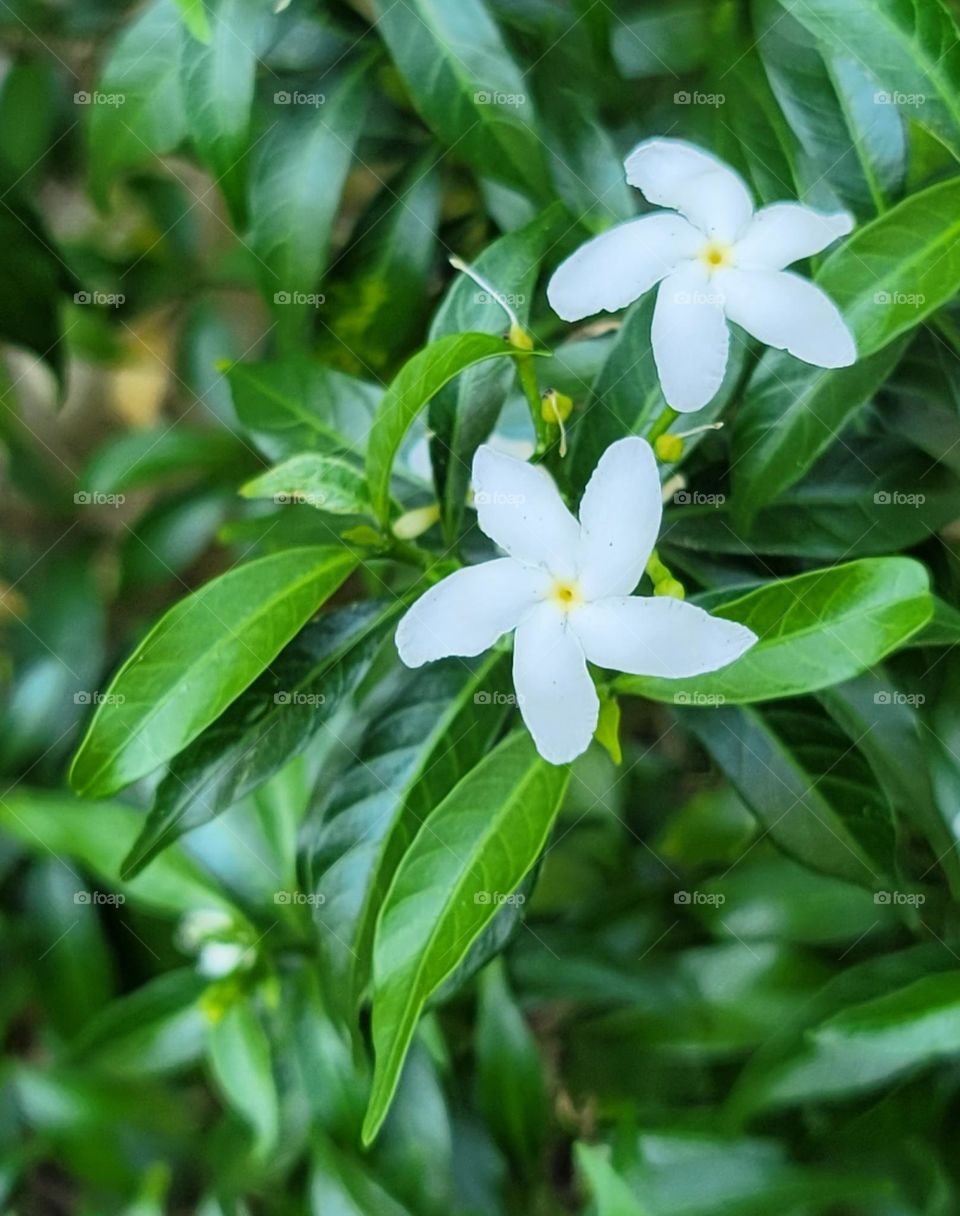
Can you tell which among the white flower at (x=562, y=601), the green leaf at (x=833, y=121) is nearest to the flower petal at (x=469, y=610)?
the white flower at (x=562, y=601)

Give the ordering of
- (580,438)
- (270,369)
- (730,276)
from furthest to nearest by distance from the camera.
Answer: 1. (270,369)
2. (580,438)
3. (730,276)

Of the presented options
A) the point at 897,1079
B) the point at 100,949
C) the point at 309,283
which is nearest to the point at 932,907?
the point at 897,1079

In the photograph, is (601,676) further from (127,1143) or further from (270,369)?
(127,1143)

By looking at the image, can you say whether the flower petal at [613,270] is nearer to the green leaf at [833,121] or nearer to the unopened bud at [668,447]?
the unopened bud at [668,447]

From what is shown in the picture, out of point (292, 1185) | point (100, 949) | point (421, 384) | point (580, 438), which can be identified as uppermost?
point (421, 384)

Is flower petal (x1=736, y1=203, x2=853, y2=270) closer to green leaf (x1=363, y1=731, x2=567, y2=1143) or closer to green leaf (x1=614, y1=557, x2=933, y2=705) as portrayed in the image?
green leaf (x1=614, y1=557, x2=933, y2=705)

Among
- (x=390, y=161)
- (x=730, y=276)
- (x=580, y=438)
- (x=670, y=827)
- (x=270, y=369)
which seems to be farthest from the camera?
(x=670, y=827)
